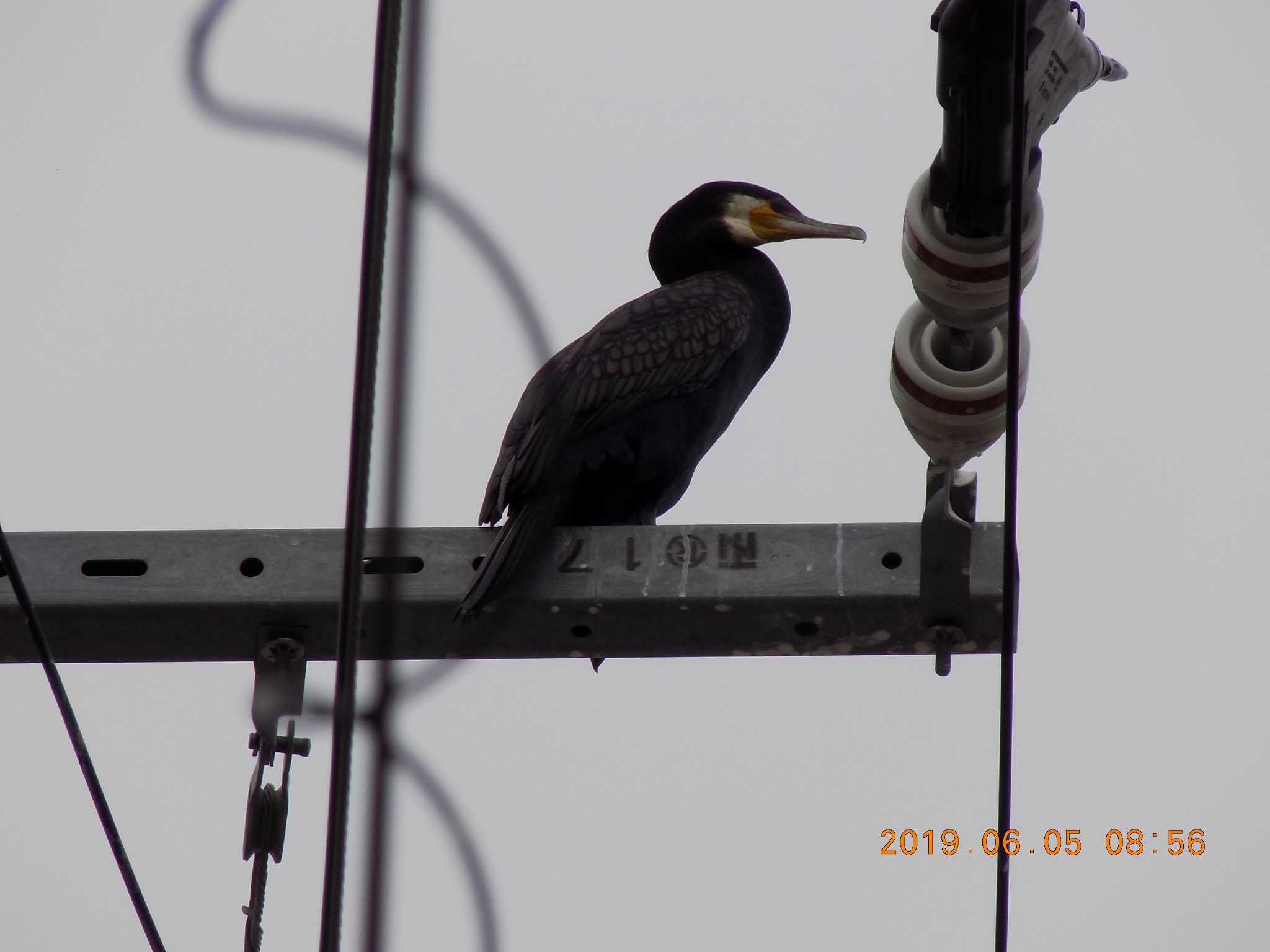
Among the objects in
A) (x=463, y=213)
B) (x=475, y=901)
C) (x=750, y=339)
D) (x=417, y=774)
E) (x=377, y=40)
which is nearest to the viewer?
(x=377, y=40)

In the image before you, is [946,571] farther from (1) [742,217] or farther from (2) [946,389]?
(1) [742,217]

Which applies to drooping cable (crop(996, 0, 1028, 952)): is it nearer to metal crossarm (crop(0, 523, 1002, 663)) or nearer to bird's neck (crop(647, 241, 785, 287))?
metal crossarm (crop(0, 523, 1002, 663))

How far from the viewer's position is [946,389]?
3.83m

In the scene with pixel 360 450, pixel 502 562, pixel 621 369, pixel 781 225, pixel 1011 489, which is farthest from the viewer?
pixel 781 225

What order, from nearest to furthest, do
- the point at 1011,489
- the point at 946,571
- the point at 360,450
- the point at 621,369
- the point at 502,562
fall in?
1. the point at 360,450
2. the point at 1011,489
3. the point at 946,571
4. the point at 502,562
5. the point at 621,369

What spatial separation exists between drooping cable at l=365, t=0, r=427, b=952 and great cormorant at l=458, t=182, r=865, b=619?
72.0 inches

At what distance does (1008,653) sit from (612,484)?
1.85 meters

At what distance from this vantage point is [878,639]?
3.72 meters

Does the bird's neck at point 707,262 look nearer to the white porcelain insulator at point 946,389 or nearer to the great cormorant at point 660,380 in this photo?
the great cormorant at point 660,380

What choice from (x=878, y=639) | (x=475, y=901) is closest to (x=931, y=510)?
(x=878, y=639)

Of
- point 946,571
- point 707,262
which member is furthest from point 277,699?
point 707,262

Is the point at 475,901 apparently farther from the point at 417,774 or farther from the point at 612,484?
the point at 612,484

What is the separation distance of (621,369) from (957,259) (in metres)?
1.46

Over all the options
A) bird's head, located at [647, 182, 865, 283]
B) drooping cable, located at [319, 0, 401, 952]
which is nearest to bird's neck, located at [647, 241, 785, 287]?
bird's head, located at [647, 182, 865, 283]
